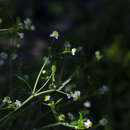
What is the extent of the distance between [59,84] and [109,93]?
1463mm

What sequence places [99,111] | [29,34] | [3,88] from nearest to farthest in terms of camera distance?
[99,111], [3,88], [29,34]

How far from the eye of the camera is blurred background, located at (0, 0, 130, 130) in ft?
6.43

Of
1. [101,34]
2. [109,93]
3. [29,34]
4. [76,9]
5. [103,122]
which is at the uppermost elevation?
[76,9]

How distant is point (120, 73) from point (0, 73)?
4.09 ft

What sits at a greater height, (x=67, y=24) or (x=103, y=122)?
(x=67, y=24)

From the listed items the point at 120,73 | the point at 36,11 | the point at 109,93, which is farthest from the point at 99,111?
the point at 36,11

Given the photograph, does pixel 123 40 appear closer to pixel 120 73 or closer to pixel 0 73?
pixel 120 73

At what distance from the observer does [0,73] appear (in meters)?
3.48

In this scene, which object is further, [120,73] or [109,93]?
[120,73]

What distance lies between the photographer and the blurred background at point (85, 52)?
6.43 ft

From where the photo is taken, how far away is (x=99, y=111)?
8.87 ft

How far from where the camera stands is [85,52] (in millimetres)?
2662

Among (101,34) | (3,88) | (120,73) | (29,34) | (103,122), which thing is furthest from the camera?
(29,34)

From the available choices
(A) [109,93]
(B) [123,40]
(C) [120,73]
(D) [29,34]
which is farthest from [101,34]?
(D) [29,34]
